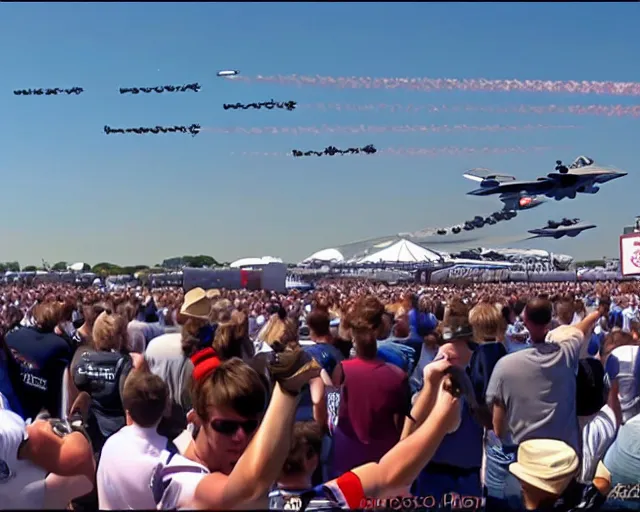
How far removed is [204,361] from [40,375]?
1295mm

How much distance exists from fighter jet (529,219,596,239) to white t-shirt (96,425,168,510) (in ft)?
159

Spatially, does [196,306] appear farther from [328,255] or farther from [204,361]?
[328,255]

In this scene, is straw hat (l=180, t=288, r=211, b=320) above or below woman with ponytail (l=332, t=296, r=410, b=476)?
above

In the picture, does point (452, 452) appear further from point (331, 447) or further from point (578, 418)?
point (578, 418)

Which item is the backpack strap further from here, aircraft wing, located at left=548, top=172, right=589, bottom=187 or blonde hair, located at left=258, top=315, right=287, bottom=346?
aircraft wing, located at left=548, top=172, right=589, bottom=187

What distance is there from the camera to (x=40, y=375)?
533 centimetres

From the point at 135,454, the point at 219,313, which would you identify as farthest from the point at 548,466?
the point at 219,313

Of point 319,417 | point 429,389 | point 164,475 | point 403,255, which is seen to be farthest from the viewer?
point 403,255

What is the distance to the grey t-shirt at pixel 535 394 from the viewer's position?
4.59m

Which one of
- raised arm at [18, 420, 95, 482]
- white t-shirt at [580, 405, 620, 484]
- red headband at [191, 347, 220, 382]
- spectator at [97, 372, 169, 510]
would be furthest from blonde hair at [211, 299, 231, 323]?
raised arm at [18, 420, 95, 482]

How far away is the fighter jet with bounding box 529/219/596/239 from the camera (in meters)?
48.9

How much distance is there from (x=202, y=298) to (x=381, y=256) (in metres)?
66.5

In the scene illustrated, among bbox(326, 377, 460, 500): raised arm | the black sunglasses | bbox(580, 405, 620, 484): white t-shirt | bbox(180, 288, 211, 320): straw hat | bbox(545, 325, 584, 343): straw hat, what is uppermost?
Result: bbox(180, 288, 211, 320): straw hat

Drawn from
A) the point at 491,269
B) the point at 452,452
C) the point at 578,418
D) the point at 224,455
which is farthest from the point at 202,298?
the point at 491,269
